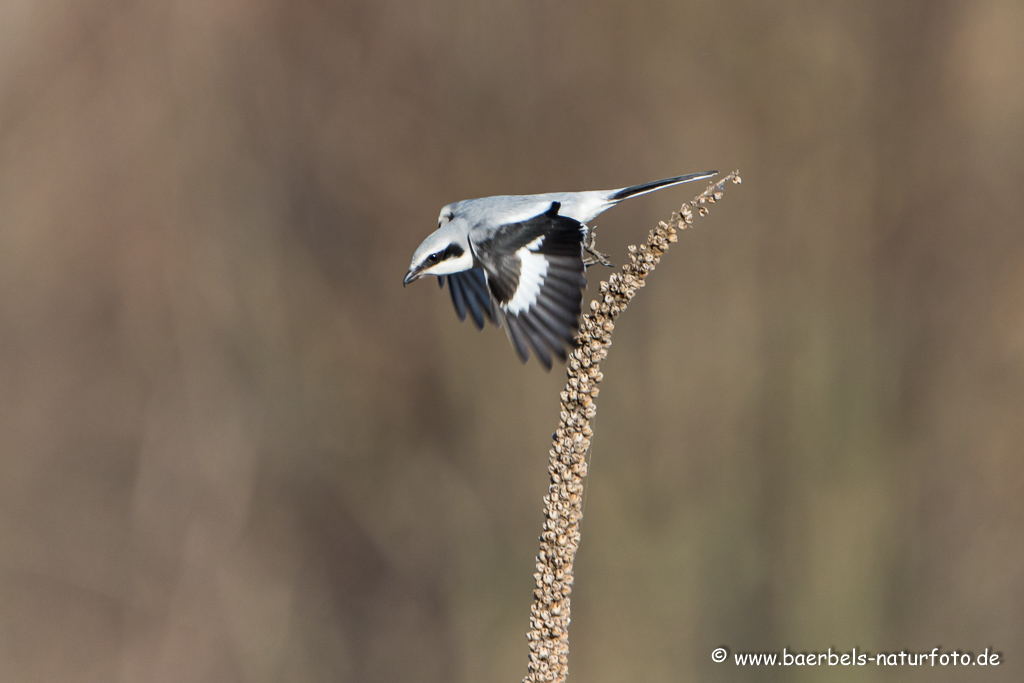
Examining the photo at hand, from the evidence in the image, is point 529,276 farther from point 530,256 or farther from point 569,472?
point 569,472

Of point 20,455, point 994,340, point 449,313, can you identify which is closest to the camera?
point 994,340

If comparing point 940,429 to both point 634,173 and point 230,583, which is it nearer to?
point 634,173

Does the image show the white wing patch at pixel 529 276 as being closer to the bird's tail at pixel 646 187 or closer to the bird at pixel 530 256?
the bird at pixel 530 256

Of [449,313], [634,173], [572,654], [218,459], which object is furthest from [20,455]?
[634,173]

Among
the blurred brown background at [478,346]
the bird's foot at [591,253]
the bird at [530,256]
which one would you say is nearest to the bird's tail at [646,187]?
the bird at [530,256]

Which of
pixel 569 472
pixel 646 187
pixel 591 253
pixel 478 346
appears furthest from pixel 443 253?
pixel 569 472

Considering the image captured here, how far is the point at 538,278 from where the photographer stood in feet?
7.94

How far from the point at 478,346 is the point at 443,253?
3.83 ft

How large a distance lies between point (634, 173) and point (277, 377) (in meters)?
2.15

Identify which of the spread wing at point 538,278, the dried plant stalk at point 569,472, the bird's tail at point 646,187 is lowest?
the dried plant stalk at point 569,472

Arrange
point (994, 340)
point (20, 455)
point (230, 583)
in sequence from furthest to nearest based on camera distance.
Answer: point (20, 455), point (230, 583), point (994, 340)

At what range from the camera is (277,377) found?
4168 millimetres

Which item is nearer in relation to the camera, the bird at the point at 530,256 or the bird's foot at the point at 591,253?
the bird at the point at 530,256

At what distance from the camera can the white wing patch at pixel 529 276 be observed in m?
2.39
